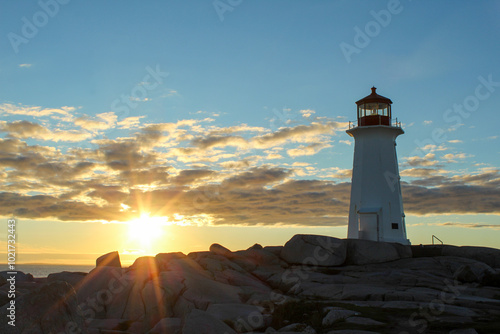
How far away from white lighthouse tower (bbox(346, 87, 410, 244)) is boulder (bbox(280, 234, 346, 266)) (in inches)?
202

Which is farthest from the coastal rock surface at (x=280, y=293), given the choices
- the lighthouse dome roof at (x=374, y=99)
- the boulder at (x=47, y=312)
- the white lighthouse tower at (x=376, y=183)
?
the lighthouse dome roof at (x=374, y=99)

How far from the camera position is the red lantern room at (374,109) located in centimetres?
3441

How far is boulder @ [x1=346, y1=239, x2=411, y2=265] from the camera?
28.1 metres

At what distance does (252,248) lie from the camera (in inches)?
1167

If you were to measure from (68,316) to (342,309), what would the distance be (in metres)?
8.63

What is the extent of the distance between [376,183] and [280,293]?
45.0 feet

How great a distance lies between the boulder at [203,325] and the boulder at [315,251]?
1485 cm

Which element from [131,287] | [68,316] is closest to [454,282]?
[131,287]

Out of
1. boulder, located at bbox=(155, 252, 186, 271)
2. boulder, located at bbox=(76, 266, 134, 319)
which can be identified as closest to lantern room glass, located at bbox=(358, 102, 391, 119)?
boulder, located at bbox=(155, 252, 186, 271)

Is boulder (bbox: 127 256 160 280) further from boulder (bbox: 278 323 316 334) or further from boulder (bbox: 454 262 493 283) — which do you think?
boulder (bbox: 454 262 493 283)

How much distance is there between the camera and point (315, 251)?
27672 mm

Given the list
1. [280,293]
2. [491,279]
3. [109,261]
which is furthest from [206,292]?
[491,279]

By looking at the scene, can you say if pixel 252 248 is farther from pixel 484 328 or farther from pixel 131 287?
pixel 484 328

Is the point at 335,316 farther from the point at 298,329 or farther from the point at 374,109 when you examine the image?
the point at 374,109
